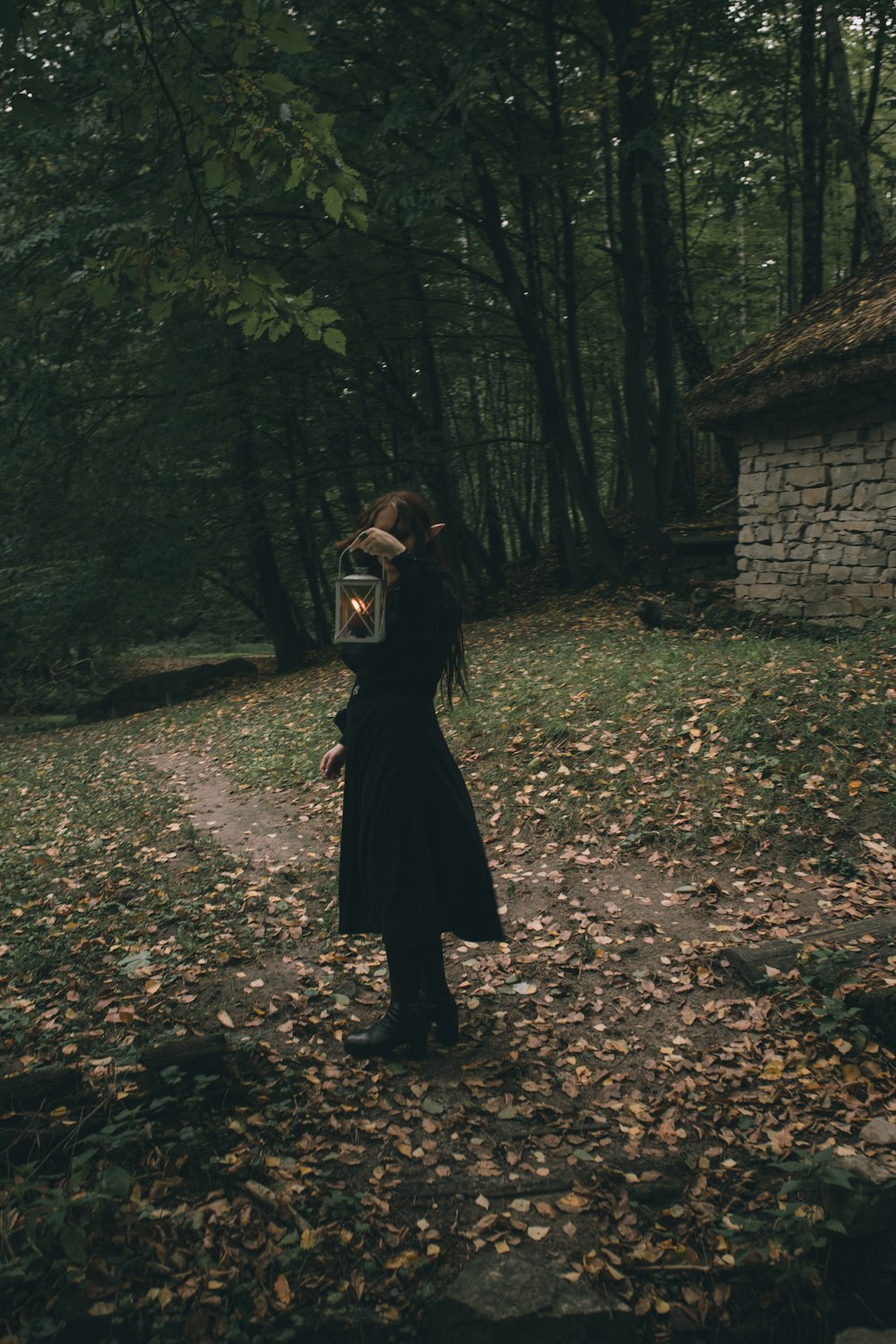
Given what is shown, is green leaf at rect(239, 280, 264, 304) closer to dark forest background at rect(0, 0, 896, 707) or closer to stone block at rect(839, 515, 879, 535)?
dark forest background at rect(0, 0, 896, 707)

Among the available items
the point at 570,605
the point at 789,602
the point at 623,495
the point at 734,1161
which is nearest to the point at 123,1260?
the point at 734,1161

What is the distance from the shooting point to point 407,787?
3541 millimetres

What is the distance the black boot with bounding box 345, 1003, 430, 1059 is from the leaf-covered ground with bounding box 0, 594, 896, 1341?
0.12m

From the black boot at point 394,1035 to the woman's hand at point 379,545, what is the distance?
189cm

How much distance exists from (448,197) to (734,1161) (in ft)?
42.1

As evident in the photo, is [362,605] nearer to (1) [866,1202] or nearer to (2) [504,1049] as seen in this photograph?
(2) [504,1049]

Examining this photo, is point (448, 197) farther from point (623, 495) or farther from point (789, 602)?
point (623, 495)

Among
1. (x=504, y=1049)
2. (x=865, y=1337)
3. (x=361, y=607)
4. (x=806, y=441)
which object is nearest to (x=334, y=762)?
(x=361, y=607)

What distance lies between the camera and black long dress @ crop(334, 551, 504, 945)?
136 inches

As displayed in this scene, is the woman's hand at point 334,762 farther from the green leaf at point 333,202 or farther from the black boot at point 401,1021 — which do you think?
the green leaf at point 333,202

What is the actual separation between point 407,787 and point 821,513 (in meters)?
9.77

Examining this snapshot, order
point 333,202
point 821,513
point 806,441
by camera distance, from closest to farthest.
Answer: point 333,202, point 821,513, point 806,441

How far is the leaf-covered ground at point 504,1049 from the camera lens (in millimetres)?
2797

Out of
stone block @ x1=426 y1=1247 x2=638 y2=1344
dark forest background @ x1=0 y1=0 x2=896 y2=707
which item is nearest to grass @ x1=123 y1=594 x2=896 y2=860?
stone block @ x1=426 y1=1247 x2=638 y2=1344
